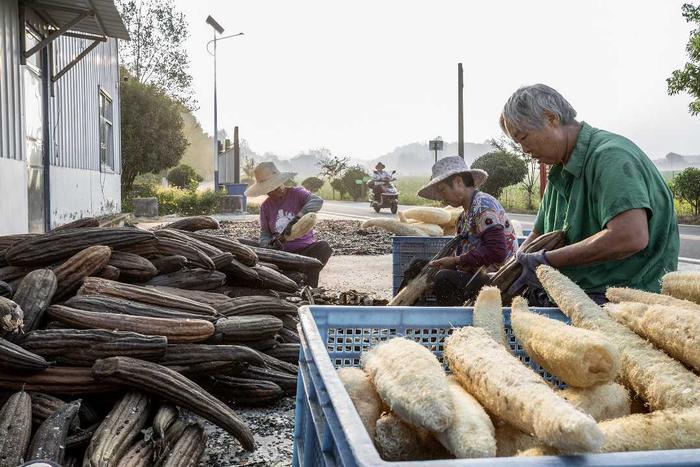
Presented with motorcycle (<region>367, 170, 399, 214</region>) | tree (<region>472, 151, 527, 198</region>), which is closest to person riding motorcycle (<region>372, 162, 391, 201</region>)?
motorcycle (<region>367, 170, 399, 214</region>)

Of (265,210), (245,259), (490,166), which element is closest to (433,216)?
(265,210)

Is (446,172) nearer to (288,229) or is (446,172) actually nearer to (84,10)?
(288,229)

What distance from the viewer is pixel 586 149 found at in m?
3.14

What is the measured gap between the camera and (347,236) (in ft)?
50.8

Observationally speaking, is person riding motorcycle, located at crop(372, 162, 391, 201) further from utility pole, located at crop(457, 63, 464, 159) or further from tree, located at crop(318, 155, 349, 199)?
tree, located at crop(318, 155, 349, 199)

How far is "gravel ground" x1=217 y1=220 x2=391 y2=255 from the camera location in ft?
43.3

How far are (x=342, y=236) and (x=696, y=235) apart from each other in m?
9.09

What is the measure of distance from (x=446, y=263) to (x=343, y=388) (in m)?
4.00

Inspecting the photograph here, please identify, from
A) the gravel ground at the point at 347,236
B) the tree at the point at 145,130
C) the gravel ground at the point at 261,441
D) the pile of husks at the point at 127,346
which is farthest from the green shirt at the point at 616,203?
the tree at the point at 145,130

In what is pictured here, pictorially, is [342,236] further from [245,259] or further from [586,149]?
[586,149]

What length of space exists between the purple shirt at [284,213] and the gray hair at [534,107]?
15.5 feet

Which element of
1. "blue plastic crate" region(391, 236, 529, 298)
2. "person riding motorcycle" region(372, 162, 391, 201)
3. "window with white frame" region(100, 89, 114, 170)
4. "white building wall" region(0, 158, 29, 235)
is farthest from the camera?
"person riding motorcycle" region(372, 162, 391, 201)

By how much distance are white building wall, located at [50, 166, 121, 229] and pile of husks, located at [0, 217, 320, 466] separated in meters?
7.39

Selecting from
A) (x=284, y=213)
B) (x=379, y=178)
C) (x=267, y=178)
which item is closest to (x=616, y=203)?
(x=284, y=213)
